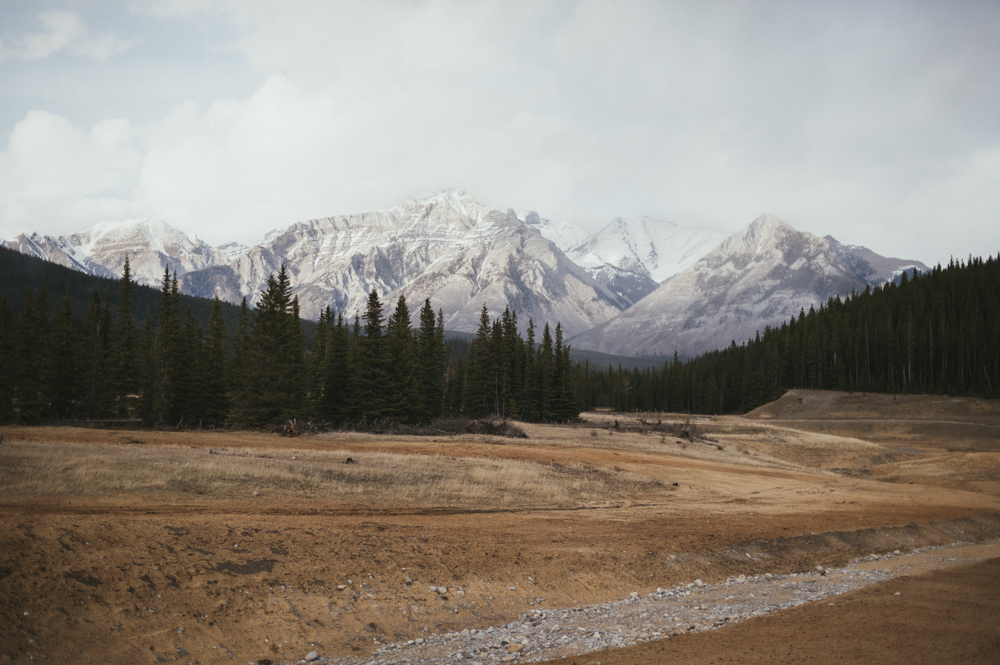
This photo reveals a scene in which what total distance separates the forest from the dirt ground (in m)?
23.1

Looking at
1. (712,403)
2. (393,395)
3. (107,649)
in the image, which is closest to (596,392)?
(712,403)

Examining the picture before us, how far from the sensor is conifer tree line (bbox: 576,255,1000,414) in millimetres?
99562

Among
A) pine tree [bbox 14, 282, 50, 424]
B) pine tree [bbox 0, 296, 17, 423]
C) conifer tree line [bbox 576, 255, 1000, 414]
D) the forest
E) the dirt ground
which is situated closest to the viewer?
the dirt ground

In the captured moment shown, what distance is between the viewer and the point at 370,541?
1465 cm

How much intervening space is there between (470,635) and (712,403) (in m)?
137

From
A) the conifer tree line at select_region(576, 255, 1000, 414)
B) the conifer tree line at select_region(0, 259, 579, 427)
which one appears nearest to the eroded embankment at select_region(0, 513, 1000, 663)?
the conifer tree line at select_region(0, 259, 579, 427)

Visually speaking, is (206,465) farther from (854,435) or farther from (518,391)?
(854,435)

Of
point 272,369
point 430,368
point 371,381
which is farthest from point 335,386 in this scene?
point 430,368

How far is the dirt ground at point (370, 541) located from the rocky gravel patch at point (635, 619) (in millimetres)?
447

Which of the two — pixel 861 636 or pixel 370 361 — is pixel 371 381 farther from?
pixel 861 636

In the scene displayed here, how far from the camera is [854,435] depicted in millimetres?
74938

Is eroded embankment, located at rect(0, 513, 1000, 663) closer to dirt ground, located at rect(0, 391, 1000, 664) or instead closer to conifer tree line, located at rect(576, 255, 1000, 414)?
dirt ground, located at rect(0, 391, 1000, 664)

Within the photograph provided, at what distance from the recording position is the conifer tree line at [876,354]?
9956cm

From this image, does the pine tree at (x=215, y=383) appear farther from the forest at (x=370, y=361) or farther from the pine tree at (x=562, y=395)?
the pine tree at (x=562, y=395)
